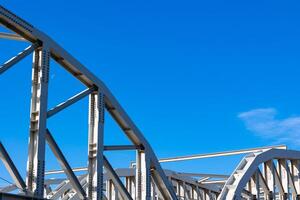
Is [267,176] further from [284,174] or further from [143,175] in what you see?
[143,175]

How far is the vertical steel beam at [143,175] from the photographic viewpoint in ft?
108

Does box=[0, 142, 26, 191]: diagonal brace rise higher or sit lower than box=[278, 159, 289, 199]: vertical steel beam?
lower

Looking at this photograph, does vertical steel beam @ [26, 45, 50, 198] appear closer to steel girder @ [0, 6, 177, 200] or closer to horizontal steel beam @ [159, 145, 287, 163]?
steel girder @ [0, 6, 177, 200]

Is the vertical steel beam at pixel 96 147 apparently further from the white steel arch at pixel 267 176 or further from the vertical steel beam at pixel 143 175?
the white steel arch at pixel 267 176

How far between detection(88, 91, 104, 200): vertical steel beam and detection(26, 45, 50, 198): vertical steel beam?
385cm

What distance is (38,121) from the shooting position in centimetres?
2591

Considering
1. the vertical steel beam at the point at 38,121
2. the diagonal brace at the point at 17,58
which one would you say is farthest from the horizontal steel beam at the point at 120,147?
the diagonal brace at the point at 17,58

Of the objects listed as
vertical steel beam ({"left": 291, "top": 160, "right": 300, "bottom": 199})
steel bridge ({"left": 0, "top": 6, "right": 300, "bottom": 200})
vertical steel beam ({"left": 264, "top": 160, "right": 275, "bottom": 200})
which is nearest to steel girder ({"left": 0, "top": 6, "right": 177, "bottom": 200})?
steel bridge ({"left": 0, "top": 6, "right": 300, "bottom": 200})

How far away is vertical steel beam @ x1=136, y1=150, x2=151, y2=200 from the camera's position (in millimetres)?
33031

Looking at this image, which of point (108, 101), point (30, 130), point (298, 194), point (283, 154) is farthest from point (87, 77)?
point (298, 194)

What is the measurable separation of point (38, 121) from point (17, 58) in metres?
2.55

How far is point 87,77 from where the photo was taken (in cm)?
2966

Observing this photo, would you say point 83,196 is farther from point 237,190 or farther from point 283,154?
point 283,154

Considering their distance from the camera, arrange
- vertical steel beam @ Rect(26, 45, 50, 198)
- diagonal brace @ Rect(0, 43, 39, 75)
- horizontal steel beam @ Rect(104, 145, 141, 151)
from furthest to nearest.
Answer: horizontal steel beam @ Rect(104, 145, 141, 151) → vertical steel beam @ Rect(26, 45, 50, 198) → diagonal brace @ Rect(0, 43, 39, 75)
